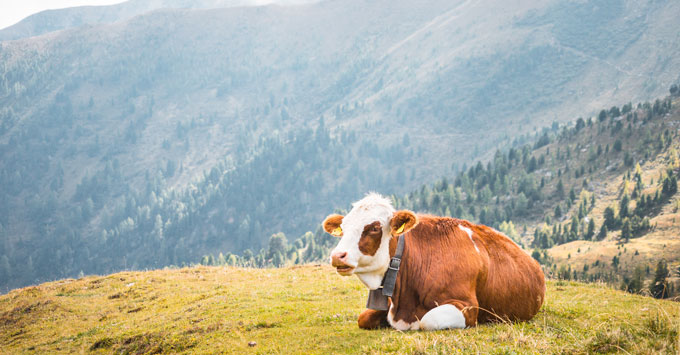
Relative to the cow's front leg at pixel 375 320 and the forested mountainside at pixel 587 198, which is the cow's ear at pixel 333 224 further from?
the forested mountainside at pixel 587 198

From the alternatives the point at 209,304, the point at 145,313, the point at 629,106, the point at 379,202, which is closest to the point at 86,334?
the point at 145,313

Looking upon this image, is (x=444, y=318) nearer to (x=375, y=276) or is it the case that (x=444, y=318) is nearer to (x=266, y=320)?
(x=375, y=276)

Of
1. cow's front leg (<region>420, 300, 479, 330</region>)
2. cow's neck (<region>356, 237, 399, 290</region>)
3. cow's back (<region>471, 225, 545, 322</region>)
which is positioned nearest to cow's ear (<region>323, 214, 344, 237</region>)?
cow's neck (<region>356, 237, 399, 290</region>)

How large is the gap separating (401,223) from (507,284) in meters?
2.81

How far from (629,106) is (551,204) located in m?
51.8

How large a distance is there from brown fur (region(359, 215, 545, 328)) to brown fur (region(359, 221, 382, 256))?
0.51 meters

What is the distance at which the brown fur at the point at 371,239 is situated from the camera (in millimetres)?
8672

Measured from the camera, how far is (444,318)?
8.45 meters

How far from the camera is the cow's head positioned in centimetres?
853

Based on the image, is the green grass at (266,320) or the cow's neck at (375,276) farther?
the cow's neck at (375,276)

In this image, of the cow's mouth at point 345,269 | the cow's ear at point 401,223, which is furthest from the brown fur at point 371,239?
the cow's mouth at point 345,269

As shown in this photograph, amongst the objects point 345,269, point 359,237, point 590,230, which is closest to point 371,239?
point 359,237

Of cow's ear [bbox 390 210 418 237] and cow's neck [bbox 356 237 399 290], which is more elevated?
cow's ear [bbox 390 210 418 237]

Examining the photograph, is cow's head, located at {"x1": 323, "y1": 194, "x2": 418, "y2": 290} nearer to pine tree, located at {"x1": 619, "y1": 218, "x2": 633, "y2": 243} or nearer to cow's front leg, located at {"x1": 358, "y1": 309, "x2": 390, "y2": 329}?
cow's front leg, located at {"x1": 358, "y1": 309, "x2": 390, "y2": 329}
